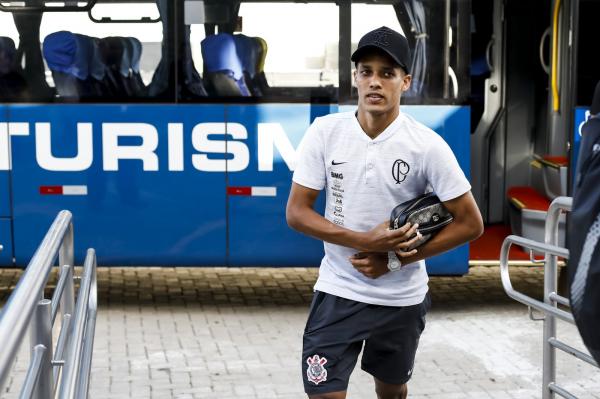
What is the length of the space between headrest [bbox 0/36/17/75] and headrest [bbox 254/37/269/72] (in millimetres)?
1761

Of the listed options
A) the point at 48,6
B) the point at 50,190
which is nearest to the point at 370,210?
the point at 50,190

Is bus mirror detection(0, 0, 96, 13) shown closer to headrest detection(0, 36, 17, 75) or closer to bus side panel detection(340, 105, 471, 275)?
headrest detection(0, 36, 17, 75)

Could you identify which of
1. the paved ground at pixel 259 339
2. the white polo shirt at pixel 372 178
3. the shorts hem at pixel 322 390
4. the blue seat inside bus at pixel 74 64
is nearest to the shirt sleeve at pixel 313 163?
the white polo shirt at pixel 372 178

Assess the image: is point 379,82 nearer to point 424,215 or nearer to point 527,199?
point 424,215

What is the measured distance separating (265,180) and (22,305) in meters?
5.79

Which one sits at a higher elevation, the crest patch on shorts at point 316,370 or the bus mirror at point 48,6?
the bus mirror at point 48,6

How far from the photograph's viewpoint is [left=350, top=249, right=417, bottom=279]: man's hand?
4.11m

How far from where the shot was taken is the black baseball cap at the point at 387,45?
4086 millimetres

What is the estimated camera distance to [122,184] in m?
8.16

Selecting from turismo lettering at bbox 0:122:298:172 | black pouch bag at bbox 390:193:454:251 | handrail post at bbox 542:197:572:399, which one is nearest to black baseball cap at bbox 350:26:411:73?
black pouch bag at bbox 390:193:454:251

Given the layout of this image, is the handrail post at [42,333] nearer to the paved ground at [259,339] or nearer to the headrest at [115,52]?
the paved ground at [259,339]

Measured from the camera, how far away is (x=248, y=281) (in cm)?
998

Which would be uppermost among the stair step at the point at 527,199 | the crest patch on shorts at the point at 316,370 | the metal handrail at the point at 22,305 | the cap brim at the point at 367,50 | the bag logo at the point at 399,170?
the cap brim at the point at 367,50

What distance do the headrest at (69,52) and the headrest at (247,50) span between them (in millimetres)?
1066
